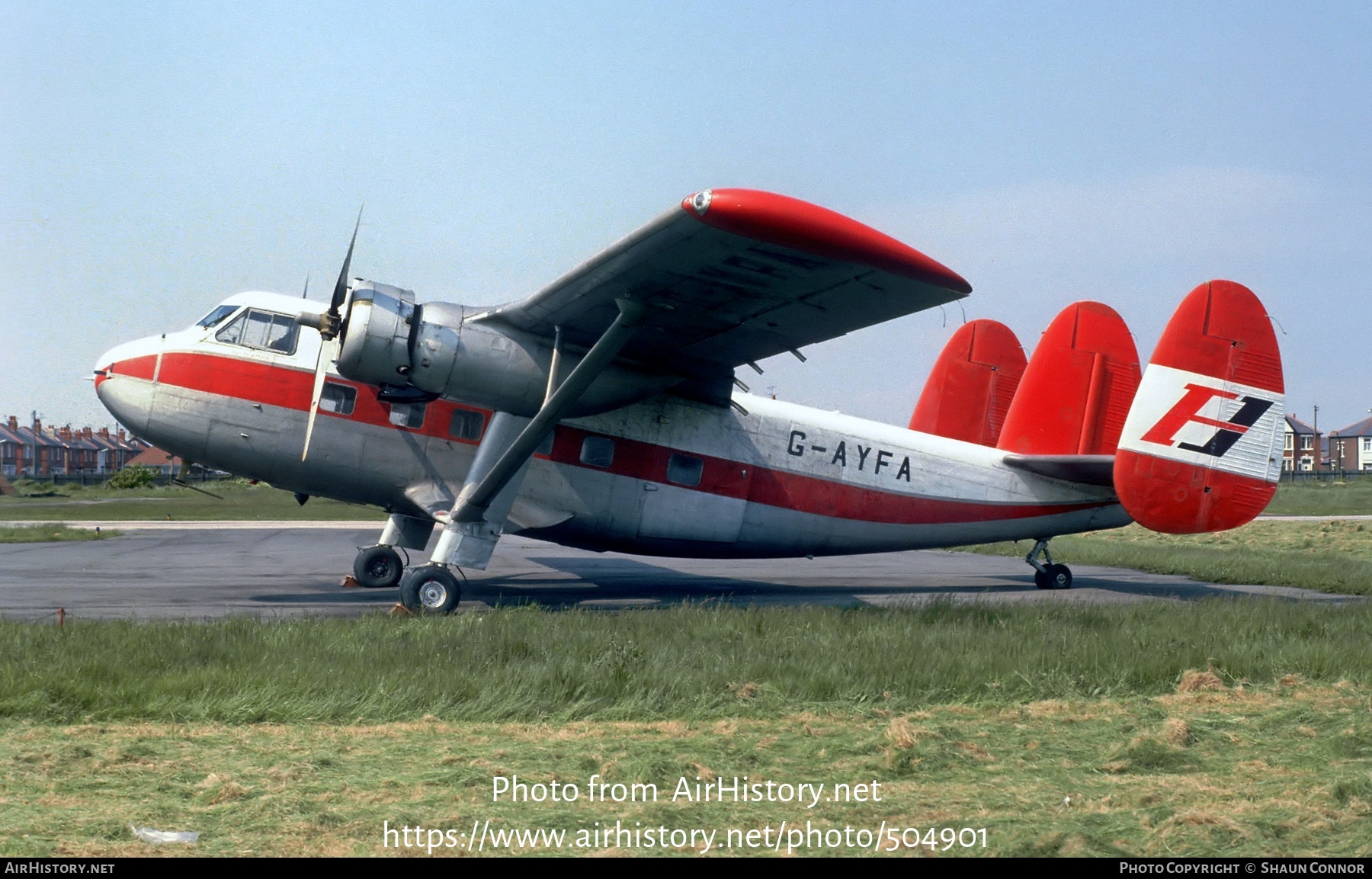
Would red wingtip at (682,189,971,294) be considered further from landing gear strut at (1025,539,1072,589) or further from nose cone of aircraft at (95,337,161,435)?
landing gear strut at (1025,539,1072,589)

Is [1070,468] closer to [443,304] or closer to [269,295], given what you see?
[443,304]

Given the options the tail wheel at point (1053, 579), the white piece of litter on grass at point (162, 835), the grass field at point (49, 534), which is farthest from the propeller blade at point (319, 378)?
the grass field at point (49, 534)

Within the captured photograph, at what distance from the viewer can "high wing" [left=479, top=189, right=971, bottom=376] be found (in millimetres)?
9156

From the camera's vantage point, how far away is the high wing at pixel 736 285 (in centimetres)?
916

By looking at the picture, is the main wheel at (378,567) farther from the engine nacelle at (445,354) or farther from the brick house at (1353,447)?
the brick house at (1353,447)

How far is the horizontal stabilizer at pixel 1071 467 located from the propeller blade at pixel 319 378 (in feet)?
35.2

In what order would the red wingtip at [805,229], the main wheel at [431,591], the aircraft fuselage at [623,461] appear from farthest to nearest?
the aircraft fuselage at [623,461] < the main wheel at [431,591] < the red wingtip at [805,229]

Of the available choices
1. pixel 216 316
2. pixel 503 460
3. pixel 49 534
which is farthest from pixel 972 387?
pixel 49 534

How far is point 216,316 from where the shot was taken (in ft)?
45.5

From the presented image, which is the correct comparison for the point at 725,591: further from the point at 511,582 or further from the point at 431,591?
the point at 431,591

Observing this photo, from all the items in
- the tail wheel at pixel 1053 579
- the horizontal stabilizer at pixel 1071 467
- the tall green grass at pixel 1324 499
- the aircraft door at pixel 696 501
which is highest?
the tall green grass at pixel 1324 499

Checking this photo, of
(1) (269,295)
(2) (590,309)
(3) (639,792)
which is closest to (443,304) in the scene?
(2) (590,309)

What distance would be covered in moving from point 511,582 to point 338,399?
17.9 ft

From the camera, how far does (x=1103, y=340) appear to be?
1758cm
